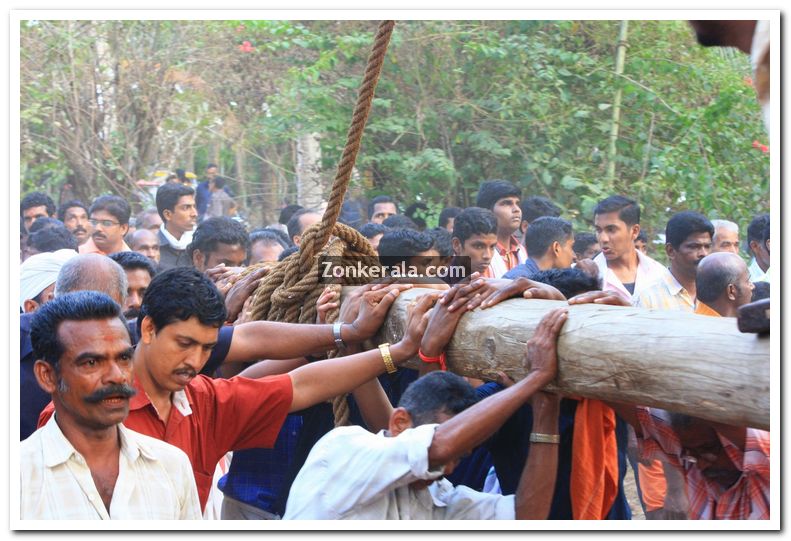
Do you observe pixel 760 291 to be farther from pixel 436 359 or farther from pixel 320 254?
pixel 436 359

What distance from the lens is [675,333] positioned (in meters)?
2.10

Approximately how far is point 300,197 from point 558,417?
8278 millimetres

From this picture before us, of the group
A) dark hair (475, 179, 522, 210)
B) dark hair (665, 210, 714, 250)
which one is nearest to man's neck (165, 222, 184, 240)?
dark hair (475, 179, 522, 210)

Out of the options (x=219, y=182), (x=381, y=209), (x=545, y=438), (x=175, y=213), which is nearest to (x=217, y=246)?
(x=175, y=213)

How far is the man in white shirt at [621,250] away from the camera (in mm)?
6180

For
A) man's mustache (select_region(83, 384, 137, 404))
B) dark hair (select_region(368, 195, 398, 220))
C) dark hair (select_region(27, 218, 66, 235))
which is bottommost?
man's mustache (select_region(83, 384, 137, 404))

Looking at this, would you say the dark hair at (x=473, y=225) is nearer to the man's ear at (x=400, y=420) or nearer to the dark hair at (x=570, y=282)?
the dark hair at (x=570, y=282)

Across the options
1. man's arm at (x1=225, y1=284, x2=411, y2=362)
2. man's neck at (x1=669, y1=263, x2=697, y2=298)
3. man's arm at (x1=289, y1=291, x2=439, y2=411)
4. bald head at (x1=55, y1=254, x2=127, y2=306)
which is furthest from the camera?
man's neck at (x1=669, y1=263, x2=697, y2=298)

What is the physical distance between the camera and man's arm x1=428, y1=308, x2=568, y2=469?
2.40m

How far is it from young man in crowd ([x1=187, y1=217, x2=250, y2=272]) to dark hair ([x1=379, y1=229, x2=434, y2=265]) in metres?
1.66

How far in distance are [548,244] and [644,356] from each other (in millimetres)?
3985

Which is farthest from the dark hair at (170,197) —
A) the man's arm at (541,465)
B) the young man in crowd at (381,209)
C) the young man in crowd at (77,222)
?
the man's arm at (541,465)

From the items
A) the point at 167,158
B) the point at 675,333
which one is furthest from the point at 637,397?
the point at 167,158

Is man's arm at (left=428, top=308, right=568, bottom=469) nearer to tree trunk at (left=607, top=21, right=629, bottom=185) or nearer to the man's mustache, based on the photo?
the man's mustache
